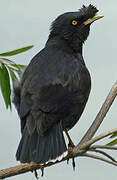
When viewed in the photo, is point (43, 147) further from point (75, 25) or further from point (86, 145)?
point (75, 25)

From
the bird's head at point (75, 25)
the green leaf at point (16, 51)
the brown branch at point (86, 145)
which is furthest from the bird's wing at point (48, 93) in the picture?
the bird's head at point (75, 25)

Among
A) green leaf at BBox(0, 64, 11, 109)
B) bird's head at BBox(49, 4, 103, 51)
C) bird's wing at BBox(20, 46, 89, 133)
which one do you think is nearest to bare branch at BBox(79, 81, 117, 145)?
bird's wing at BBox(20, 46, 89, 133)

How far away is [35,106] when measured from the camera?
4648 millimetres

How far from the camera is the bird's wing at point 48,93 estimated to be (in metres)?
4.65

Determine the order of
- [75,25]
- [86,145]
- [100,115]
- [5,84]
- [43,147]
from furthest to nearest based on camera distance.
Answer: [75,25]
[5,84]
[43,147]
[100,115]
[86,145]

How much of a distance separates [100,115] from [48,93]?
68 cm

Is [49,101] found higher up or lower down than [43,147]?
higher up

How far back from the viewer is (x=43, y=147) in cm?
461

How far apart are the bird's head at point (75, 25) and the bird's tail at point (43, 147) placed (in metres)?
1.55

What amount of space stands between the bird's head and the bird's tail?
1554 millimetres

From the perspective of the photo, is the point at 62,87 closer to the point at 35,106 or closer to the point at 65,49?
the point at 35,106

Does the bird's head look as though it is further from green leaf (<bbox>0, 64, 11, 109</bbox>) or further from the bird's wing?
green leaf (<bbox>0, 64, 11, 109</bbox>)

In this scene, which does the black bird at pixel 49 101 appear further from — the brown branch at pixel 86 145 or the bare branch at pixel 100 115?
the bare branch at pixel 100 115

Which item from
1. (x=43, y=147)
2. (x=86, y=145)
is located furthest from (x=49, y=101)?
(x=86, y=145)
